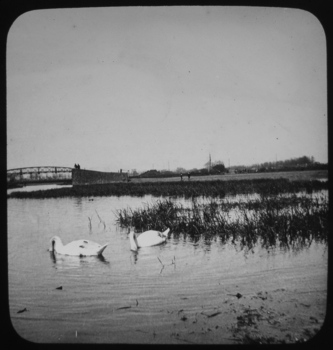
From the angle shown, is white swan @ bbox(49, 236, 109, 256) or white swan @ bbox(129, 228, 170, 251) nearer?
white swan @ bbox(49, 236, 109, 256)

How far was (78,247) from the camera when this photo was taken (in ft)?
13.7

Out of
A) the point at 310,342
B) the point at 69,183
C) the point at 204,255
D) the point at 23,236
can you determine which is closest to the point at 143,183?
the point at 69,183

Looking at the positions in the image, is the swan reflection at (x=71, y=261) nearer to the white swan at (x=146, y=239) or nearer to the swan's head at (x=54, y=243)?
the swan's head at (x=54, y=243)

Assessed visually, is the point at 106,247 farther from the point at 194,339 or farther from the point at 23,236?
the point at 194,339

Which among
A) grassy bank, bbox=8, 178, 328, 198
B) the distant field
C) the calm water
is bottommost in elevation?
the calm water

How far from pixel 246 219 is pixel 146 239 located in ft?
4.93

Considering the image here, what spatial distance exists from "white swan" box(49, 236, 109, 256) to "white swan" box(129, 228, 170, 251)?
36cm

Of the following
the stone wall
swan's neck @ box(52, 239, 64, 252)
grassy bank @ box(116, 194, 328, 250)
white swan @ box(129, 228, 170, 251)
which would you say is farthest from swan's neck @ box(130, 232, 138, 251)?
swan's neck @ box(52, 239, 64, 252)

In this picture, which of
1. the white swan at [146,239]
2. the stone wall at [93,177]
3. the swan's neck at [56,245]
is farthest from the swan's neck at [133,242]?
the swan's neck at [56,245]

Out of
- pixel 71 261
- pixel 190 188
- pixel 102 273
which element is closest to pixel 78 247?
pixel 71 261

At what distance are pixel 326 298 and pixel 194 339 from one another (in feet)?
4.23

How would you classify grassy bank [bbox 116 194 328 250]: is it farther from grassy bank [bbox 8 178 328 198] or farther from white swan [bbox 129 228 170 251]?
white swan [bbox 129 228 170 251]

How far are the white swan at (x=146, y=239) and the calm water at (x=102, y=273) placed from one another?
0.09 metres

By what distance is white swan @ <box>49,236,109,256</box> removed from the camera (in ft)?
A: 13.2
